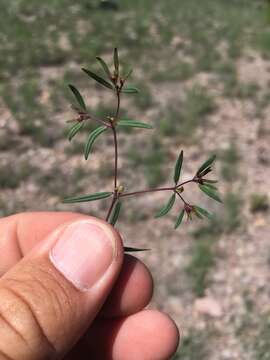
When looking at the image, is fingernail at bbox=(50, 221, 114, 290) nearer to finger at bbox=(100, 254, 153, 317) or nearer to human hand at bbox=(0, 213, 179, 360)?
human hand at bbox=(0, 213, 179, 360)

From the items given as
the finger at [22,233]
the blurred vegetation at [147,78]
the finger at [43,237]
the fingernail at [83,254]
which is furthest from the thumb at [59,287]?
the blurred vegetation at [147,78]

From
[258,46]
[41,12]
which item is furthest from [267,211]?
[41,12]

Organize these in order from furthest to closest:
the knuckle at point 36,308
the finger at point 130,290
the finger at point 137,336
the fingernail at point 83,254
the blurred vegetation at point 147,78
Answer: the blurred vegetation at point 147,78, the finger at point 137,336, the finger at point 130,290, the fingernail at point 83,254, the knuckle at point 36,308

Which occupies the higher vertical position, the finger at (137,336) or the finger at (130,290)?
the finger at (130,290)

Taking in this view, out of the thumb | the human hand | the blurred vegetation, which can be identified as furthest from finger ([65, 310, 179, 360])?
the blurred vegetation

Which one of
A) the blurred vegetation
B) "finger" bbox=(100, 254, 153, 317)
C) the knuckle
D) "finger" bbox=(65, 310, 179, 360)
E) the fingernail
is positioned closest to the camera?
the knuckle

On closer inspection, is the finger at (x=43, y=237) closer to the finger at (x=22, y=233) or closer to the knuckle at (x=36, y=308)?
the finger at (x=22, y=233)
